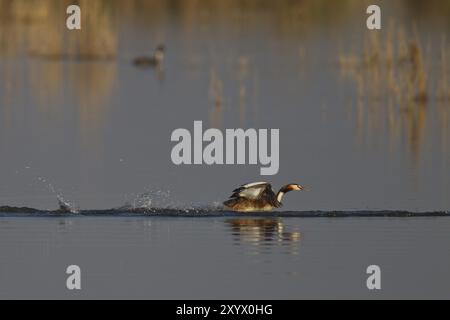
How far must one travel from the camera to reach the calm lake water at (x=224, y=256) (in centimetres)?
1482

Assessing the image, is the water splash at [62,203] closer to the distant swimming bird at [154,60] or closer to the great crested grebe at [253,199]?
the great crested grebe at [253,199]

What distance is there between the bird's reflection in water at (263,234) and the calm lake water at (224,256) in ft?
0.03

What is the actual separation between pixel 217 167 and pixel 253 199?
3.76 meters

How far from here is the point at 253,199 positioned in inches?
744

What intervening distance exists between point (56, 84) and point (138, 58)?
16.7 feet

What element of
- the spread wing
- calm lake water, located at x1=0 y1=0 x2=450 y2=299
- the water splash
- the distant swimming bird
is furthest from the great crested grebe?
the distant swimming bird

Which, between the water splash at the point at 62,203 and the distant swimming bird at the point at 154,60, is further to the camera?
the distant swimming bird at the point at 154,60

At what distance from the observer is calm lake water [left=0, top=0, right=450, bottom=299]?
51.2 ft

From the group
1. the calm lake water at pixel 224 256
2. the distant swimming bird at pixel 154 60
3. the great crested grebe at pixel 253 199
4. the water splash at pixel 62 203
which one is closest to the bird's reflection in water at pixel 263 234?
the calm lake water at pixel 224 256

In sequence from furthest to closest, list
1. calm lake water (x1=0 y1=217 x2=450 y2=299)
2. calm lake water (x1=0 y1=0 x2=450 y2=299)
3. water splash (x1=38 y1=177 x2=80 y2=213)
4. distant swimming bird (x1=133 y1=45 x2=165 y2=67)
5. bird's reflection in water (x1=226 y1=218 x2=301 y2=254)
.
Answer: distant swimming bird (x1=133 y1=45 x2=165 y2=67), water splash (x1=38 y1=177 x2=80 y2=213), bird's reflection in water (x1=226 y1=218 x2=301 y2=254), calm lake water (x1=0 y1=0 x2=450 y2=299), calm lake water (x1=0 y1=217 x2=450 y2=299)

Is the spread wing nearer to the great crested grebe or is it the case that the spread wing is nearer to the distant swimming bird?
the great crested grebe

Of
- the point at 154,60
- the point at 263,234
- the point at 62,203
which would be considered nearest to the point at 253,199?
the point at 263,234

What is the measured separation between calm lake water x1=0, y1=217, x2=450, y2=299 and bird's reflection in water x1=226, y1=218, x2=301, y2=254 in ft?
0.03
